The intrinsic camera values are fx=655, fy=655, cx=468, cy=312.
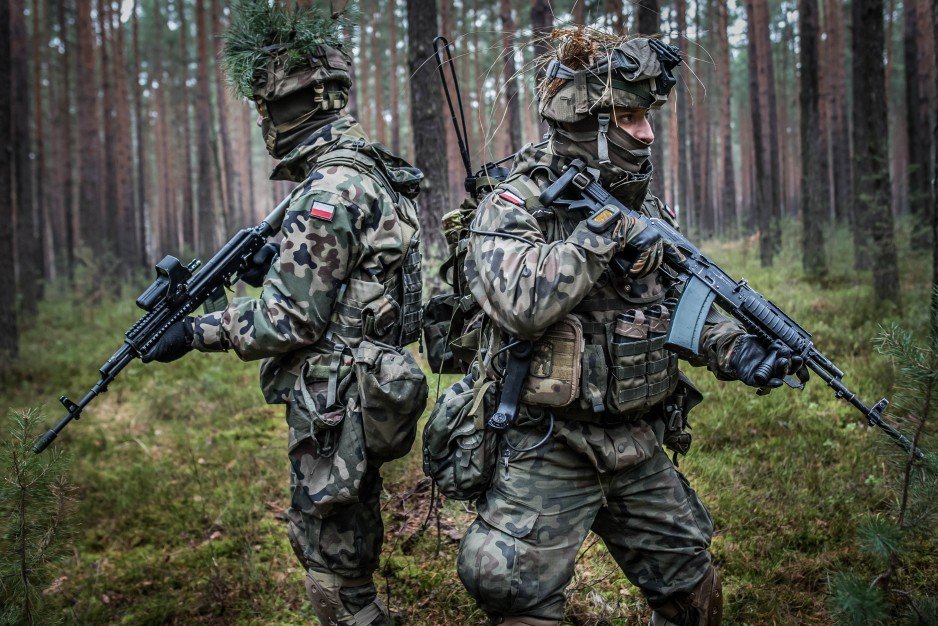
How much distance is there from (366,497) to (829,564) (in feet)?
8.55

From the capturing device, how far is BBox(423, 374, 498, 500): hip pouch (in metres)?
2.55

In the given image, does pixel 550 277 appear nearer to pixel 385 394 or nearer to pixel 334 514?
pixel 385 394

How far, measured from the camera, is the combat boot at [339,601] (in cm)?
308

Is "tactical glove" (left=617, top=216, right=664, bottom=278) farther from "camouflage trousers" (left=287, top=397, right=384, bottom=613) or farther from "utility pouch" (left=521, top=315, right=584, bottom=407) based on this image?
"camouflage trousers" (left=287, top=397, right=384, bottom=613)

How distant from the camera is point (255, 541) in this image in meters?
4.59

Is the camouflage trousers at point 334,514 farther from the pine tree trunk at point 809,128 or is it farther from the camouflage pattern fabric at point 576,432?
the pine tree trunk at point 809,128

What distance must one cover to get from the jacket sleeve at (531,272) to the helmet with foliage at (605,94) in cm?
41

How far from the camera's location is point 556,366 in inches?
96.7

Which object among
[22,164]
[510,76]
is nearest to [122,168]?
[22,164]

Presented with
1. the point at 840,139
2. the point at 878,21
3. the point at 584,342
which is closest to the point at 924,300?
the point at 878,21

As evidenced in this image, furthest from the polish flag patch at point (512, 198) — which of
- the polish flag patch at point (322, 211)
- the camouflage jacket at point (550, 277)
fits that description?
the polish flag patch at point (322, 211)

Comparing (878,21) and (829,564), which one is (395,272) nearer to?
(829,564)

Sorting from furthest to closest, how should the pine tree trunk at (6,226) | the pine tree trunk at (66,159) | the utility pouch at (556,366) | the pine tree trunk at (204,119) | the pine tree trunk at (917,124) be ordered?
1. the pine tree trunk at (66,159)
2. the pine tree trunk at (204,119)
3. the pine tree trunk at (917,124)
4. the pine tree trunk at (6,226)
5. the utility pouch at (556,366)

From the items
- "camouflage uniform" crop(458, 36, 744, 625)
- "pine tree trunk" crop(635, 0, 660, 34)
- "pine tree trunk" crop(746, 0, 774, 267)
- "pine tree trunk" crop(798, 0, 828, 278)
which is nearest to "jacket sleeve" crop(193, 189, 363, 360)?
"camouflage uniform" crop(458, 36, 744, 625)
